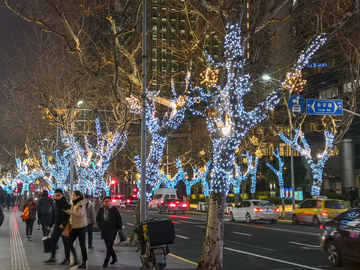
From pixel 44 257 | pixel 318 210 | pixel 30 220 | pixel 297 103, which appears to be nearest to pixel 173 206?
pixel 318 210

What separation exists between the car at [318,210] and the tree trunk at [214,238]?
→ 1692 centimetres

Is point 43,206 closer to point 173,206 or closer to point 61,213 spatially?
point 61,213

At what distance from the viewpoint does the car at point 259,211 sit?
102ft

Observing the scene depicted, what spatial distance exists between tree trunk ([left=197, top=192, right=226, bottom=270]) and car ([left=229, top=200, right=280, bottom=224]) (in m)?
20.4

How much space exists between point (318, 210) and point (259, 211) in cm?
451

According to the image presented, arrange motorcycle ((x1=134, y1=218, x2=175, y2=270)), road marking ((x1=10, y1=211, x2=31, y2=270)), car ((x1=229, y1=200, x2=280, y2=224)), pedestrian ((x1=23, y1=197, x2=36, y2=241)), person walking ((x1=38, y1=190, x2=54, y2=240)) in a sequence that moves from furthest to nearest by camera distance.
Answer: car ((x1=229, y1=200, x2=280, y2=224)) < pedestrian ((x1=23, y1=197, x2=36, y2=241)) < person walking ((x1=38, y1=190, x2=54, y2=240)) < road marking ((x1=10, y1=211, x2=31, y2=270)) < motorcycle ((x1=134, y1=218, x2=175, y2=270))

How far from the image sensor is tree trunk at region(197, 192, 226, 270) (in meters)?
11.1

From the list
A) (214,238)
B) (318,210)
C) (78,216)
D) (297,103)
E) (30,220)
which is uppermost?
(297,103)

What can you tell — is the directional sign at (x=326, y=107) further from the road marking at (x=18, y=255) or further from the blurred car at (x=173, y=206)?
the blurred car at (x=173, y=206)

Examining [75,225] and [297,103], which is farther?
[297,103]

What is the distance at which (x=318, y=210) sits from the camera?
27688mm

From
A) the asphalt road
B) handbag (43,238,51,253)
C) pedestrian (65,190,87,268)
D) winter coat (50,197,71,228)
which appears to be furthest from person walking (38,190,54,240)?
pedestrian (65,190,87,268)

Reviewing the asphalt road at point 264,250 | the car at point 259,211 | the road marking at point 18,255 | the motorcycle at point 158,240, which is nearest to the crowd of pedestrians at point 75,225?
the road marking at point 18,255

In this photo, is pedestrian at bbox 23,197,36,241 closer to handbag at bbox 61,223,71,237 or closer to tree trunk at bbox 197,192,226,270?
handbag at bbox 61,223,71,237
